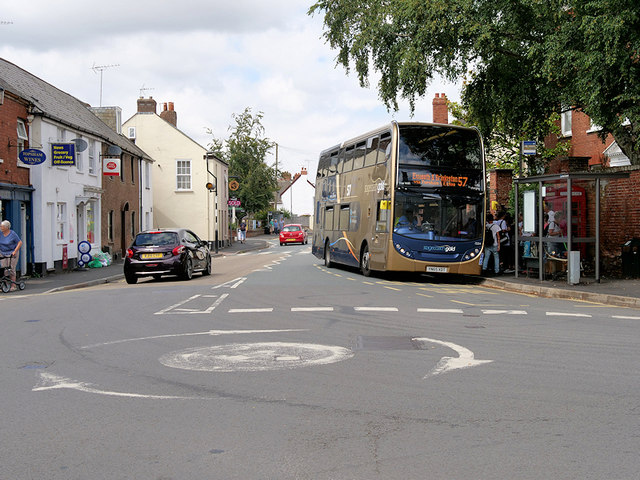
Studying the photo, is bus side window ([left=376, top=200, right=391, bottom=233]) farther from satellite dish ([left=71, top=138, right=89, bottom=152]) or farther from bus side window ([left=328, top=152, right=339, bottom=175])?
satellite dish ([left=71, top=138, right=89, bottom=152])

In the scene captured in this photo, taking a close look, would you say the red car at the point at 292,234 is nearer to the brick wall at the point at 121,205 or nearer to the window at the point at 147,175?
the window at the point at 147,175

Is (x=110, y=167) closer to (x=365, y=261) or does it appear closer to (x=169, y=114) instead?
(x=365, y=261)

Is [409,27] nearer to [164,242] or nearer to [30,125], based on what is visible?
[164,242]

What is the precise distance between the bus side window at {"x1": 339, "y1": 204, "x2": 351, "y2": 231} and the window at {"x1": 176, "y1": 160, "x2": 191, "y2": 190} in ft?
95.8

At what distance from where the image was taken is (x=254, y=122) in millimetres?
75500

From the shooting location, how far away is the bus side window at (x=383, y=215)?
793 inches

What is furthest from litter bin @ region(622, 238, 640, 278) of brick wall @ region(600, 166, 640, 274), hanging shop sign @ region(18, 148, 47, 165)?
hanging shop sign @ region(18, 148, 47, 165)

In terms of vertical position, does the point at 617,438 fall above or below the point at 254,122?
below

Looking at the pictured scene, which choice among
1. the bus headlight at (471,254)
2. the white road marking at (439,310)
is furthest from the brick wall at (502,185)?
the white road marking at (439,310)

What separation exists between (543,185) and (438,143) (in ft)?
10.2

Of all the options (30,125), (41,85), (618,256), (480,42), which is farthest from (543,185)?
(41,85)

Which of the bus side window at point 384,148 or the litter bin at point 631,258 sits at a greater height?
the bus side window at point 384,148

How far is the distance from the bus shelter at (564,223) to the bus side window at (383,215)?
3536 mm

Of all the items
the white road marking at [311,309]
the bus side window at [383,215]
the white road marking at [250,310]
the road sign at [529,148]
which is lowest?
the white road marking at [250,310]
